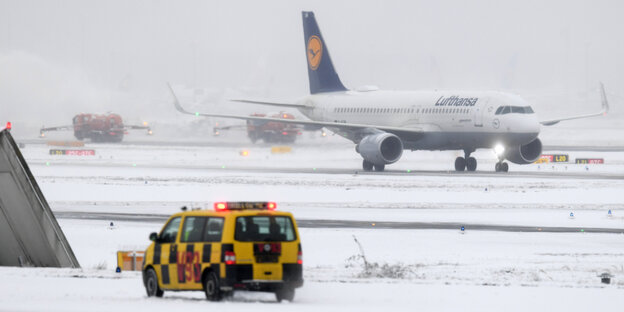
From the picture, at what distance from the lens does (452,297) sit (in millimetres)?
18547

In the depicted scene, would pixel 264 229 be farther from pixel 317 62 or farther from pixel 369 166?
pixel 317 62

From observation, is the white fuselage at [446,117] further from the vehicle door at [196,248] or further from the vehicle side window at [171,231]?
the vehicle door at [196,248]

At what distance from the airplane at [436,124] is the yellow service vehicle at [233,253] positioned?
40.0 m

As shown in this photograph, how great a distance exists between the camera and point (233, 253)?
17.2 m

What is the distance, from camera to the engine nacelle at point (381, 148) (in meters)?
58.3

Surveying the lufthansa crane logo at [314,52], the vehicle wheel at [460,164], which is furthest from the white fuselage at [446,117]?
the lufthansa crane logo at [314,52]

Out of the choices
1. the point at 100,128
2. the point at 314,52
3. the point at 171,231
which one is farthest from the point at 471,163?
the point at 100,128

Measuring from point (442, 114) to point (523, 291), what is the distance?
4058cm

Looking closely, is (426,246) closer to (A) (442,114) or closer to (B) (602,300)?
(B) (602,300)

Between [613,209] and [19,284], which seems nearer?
[19,284]

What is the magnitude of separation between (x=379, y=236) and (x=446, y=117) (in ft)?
100

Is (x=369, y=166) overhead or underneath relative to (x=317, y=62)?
underneath

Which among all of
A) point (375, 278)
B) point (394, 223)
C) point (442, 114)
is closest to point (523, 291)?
point (375, 278)

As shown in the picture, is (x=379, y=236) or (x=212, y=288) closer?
(x=212, y=288)
